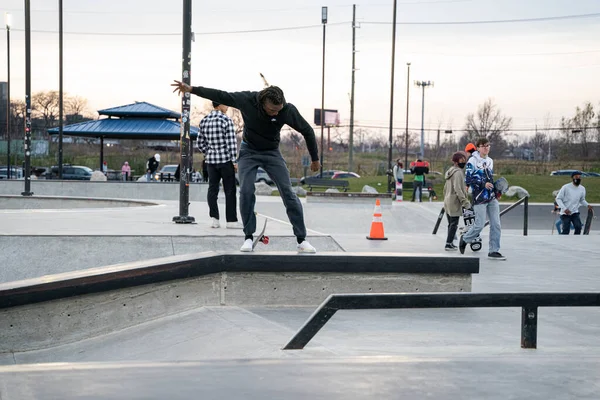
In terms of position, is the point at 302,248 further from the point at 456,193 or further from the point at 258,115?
the point at 456,193

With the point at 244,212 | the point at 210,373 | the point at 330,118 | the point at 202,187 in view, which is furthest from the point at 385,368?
the point at 330,118

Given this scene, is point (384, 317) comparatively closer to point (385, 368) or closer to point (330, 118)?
point (385, 368)

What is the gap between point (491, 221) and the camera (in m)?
10.3

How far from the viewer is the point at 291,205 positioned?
285 inches

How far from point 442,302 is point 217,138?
18.7 ft

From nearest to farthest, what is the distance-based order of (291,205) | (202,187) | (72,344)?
(72,344), (291,205), (202,187)

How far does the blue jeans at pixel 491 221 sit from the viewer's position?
10.2 m

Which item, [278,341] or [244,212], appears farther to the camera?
[244,212]

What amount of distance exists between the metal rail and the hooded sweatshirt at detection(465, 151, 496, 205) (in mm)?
5203

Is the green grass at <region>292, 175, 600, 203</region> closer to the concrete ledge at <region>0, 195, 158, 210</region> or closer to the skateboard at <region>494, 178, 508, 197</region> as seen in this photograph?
the concrete ledge at <region>0, 195, 158, 210</region>

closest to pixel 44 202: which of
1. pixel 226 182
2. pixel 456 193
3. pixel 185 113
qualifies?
pixel 185 113

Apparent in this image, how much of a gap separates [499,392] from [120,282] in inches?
130

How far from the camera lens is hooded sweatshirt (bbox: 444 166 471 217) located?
10844 millimetres

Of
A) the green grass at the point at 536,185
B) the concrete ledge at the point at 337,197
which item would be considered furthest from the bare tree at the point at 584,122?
the concrete ledge at the point at 337,197
